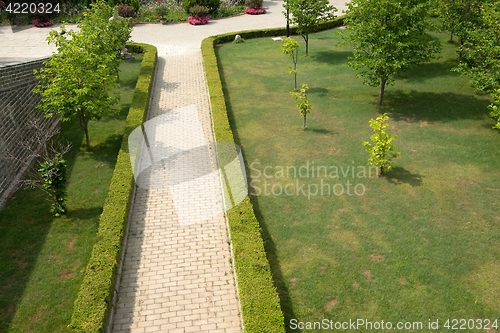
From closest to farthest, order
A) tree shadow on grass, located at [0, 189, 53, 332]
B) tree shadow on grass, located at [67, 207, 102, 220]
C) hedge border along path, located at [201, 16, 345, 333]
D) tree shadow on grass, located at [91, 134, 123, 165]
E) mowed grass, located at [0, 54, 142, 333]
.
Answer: hedge border along path, located at [201, 16, 345, 333] < mowed grass, located at [0, 54, 142, 333] < tree shadow on grass, located at [0, 189, 53, 332] < tree shadow on grass, located at [67, 207, 102, 220] < tree shadow on grass, located at [91, 134, 123, 165]

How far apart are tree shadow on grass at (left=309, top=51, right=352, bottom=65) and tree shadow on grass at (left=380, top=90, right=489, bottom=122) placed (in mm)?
5397

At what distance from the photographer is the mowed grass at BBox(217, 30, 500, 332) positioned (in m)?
9.73

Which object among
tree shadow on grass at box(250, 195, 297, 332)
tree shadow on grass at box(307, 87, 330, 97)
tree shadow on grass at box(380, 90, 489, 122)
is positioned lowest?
tree shadow on grass at box(250, 195, 297, 332)

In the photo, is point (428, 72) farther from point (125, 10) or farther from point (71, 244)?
point (125, 10)

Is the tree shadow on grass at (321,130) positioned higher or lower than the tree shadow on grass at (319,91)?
lower

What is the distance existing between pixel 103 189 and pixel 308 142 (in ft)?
25.6

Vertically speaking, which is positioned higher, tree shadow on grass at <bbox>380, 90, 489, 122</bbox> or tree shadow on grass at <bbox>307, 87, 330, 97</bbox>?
tree shadow on grass at <bbox>307, 87, 330, 97</bbox>

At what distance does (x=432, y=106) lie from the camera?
1858 centimetres

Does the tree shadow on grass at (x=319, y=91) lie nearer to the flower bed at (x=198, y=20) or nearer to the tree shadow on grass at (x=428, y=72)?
the tree shadow on grass at (x=428, y=72)

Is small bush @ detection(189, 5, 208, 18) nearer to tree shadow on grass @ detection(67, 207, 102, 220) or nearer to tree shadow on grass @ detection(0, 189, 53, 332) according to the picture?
tree shadow on grass @ detection(0, 189, 53, 332)

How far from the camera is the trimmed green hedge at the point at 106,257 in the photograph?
8844 mm

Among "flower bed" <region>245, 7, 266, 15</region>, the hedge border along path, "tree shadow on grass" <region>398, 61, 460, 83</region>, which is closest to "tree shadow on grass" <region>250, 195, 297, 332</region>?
the hedge border along path

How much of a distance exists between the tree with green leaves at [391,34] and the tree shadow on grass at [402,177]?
5220mm

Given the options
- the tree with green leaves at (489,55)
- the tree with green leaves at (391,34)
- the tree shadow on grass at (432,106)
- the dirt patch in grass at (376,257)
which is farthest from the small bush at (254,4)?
the dirt patch in grass at (376,257)
